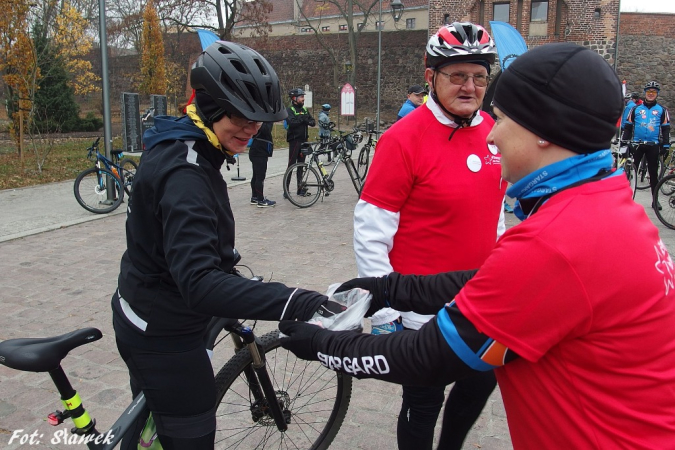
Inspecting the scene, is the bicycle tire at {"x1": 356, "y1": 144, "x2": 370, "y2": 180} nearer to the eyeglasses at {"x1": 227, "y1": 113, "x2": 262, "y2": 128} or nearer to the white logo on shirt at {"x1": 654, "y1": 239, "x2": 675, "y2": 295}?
the eyeglasses at {"x1": 227, "y1": 113, "x2": 262, "y2": 128}

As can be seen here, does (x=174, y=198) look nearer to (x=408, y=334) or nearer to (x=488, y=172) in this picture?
(x=408, y=334)

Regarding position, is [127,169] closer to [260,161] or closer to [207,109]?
[260,161]

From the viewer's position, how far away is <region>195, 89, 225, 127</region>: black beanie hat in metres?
1.96

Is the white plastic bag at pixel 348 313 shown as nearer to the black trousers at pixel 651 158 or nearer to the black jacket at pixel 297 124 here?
the black jacket at pixel 297 124

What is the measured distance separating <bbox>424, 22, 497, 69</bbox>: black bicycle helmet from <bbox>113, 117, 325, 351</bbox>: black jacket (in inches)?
44.1

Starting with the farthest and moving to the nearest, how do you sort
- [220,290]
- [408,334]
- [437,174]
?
[437,174], [220,290], [408,334]

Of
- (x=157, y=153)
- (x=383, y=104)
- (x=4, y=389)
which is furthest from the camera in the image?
(x=383, y=104)

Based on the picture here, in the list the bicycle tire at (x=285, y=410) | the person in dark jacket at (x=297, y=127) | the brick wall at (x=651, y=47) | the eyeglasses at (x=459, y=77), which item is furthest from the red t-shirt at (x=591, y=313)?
the brick wall at (x=651, y=47)

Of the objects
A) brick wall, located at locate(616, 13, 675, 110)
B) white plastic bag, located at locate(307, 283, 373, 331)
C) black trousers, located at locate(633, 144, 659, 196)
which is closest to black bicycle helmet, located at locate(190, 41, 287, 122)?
white plastic bag, located at locate(307, 283, 373, 331)

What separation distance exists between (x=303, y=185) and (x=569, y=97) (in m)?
9.13

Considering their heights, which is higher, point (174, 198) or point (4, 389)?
point (174, 198)

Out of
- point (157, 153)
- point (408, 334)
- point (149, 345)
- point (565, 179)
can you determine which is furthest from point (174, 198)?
point (565, 179)

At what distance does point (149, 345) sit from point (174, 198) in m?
0.60

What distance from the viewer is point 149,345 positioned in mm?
1996
